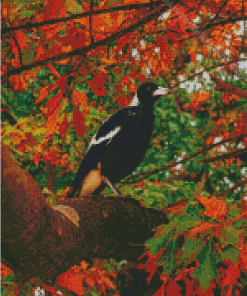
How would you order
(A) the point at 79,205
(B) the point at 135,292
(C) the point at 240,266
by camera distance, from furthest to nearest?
(B) the point at 135,292
(A) the point at 79,205
(C) the point at 240,266

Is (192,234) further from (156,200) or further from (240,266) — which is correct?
(156,200)

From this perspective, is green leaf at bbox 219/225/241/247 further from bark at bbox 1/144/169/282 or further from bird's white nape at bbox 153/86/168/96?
bird's white nape at bbox 153/86/168/96

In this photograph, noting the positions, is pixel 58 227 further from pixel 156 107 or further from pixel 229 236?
pixel 156 107

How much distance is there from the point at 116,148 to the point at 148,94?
1.80 feet

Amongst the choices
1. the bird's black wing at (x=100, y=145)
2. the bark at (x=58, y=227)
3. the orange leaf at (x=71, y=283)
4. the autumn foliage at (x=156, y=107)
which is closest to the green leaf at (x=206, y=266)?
the autumn foliage at (x=156, y=107)

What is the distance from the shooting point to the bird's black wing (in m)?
2.57

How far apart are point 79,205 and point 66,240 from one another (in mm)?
293

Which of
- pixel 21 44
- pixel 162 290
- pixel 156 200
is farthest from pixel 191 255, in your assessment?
pixel 156 200

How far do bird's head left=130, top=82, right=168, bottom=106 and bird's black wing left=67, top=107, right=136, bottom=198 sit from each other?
0.15 meters

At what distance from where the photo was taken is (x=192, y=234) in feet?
3.71

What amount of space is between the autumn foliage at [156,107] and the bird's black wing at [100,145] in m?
0.29

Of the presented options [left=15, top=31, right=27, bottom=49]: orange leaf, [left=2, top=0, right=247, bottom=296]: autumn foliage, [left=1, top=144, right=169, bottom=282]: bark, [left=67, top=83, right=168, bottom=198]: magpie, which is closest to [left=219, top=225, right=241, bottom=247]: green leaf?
[left=2, top=0, right=247, bottom=296]: autumn foliage

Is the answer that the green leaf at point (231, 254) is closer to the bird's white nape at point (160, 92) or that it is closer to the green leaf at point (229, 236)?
the green leaf at point (229, 236)

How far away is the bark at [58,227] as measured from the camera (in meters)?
1.04
